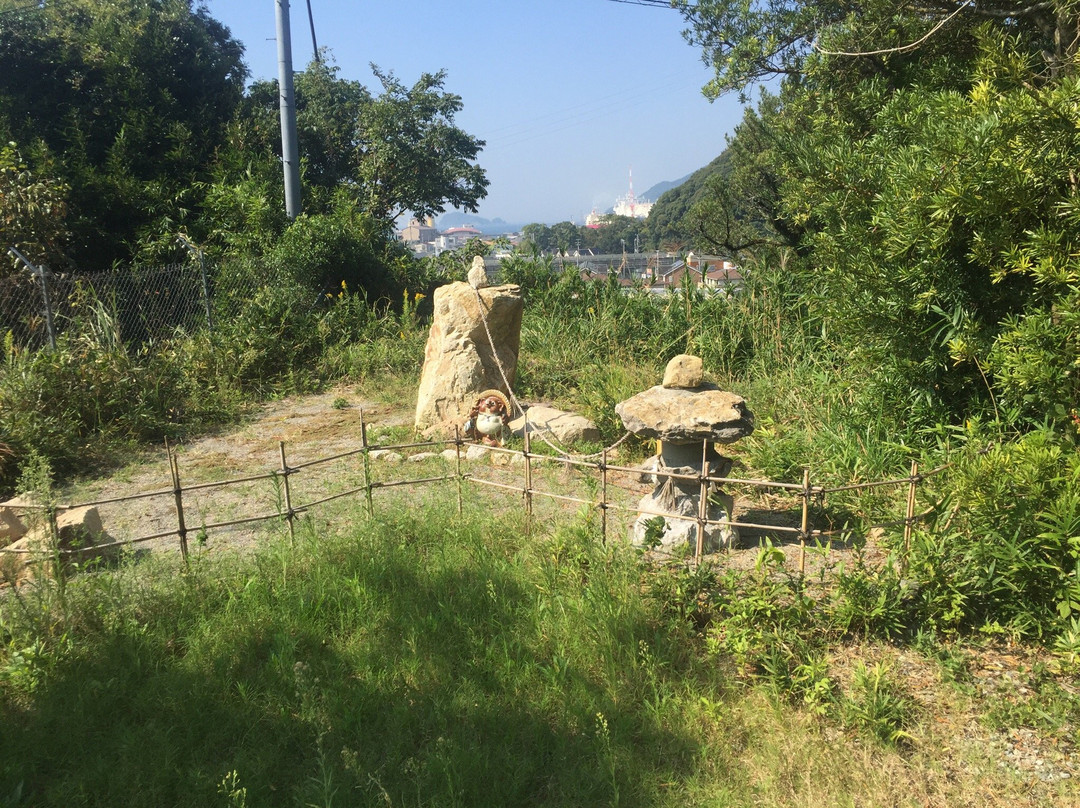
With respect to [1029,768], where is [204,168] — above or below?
above

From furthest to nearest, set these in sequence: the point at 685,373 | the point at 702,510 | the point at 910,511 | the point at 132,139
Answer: the point at 132,139, the point at 685,373, the point at 702,510, the point at 910,511

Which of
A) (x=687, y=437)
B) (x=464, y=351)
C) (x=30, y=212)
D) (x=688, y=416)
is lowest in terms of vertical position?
(x=687, y=437)

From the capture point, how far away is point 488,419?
726cm

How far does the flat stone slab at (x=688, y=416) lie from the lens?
4.57 metres

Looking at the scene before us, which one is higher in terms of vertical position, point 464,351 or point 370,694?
point 464,351

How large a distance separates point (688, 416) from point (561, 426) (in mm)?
2581

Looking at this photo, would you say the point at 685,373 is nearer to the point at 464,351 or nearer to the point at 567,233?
the point at 464,351

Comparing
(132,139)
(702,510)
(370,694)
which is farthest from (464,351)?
(132,139)

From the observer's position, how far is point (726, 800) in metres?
3.00

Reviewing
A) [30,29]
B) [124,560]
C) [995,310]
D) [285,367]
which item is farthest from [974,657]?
[30,29]

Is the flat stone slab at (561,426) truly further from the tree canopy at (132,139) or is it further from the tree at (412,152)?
the tree at (412,152)

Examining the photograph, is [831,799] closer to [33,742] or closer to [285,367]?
[33,742]

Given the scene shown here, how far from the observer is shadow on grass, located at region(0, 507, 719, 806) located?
10.2 feet

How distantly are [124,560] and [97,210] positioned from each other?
33.5 feet
